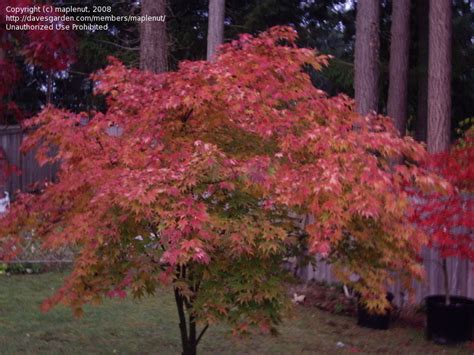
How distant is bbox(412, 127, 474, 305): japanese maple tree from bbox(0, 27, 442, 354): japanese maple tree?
2027 mm

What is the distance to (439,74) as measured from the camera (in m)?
11.8

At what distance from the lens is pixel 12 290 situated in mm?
9148

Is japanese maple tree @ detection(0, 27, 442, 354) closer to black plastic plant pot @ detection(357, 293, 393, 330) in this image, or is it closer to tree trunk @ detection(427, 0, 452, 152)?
black plastic plant pot @ detection(357, 293, 393, 330)

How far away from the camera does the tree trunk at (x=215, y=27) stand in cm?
1298

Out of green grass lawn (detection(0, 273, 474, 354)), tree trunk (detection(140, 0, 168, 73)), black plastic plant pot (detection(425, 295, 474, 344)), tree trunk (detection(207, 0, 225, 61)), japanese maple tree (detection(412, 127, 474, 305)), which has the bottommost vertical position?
green grass lawn (detection(0, 273, 474, 354))

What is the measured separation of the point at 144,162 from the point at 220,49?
1307 millimetres

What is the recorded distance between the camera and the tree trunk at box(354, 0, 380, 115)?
463 inches

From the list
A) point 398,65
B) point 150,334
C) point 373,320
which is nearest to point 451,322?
point 373,320

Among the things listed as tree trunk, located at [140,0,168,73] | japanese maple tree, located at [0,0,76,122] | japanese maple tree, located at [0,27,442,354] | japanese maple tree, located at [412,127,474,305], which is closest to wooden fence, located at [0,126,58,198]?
tree trunk, located at [140,0,168,73]

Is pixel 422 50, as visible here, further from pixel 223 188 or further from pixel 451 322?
pixel 223 188

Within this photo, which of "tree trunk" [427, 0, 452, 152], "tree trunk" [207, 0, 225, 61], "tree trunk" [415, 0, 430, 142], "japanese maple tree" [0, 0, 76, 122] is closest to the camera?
"japanese maple tree" [0, 0, 76, 122]

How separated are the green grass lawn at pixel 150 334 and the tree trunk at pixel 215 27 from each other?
20.2 feet

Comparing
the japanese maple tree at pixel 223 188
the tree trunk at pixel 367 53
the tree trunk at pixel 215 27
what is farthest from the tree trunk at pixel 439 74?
the japanese maple tree at pixel 223 188

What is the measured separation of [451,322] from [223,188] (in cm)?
459
